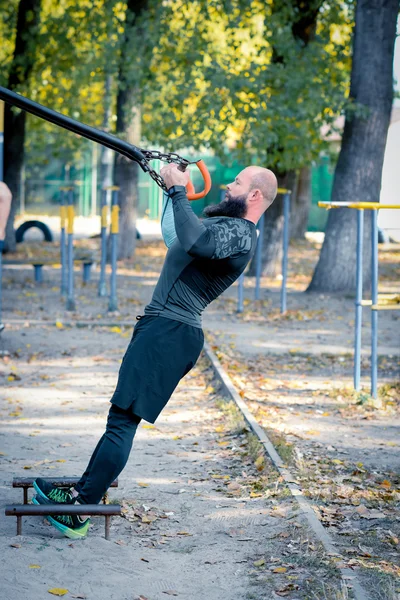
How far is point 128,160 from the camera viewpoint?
1808 cm

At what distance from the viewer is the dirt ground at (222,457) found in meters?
4.32

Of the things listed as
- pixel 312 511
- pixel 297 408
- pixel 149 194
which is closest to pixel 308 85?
pixel 297 408

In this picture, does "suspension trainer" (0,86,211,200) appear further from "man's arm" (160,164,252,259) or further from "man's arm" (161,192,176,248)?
"man's arm" (161,192,176,248)

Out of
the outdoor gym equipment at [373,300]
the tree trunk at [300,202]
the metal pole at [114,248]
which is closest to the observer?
the outdoor gym equipment at [373,300]

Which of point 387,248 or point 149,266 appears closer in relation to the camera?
point 149,266

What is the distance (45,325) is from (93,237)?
48.1 ft

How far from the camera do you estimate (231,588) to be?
13.8 feet

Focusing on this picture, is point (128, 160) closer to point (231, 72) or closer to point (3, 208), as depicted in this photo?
point (231, 72)

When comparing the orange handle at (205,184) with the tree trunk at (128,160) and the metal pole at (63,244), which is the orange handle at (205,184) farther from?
the tree trunk at (128,160)

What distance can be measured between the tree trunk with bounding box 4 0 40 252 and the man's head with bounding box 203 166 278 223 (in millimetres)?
13728

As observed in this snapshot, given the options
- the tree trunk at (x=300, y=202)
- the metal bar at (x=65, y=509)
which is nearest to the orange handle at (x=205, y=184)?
the metal bar at (x=65, y=509)

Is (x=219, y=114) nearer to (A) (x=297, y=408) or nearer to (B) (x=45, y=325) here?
(B) (x=45, y=325)

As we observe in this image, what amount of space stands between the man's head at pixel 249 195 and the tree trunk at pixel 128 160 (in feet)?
42.1

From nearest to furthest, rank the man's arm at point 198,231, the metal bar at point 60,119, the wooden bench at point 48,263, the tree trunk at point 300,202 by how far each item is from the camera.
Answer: the metal bar at point 60,119 < the man's arm at point 198,231 < the wooden bench at point 48,263 < the tree trunk at point 300,202
